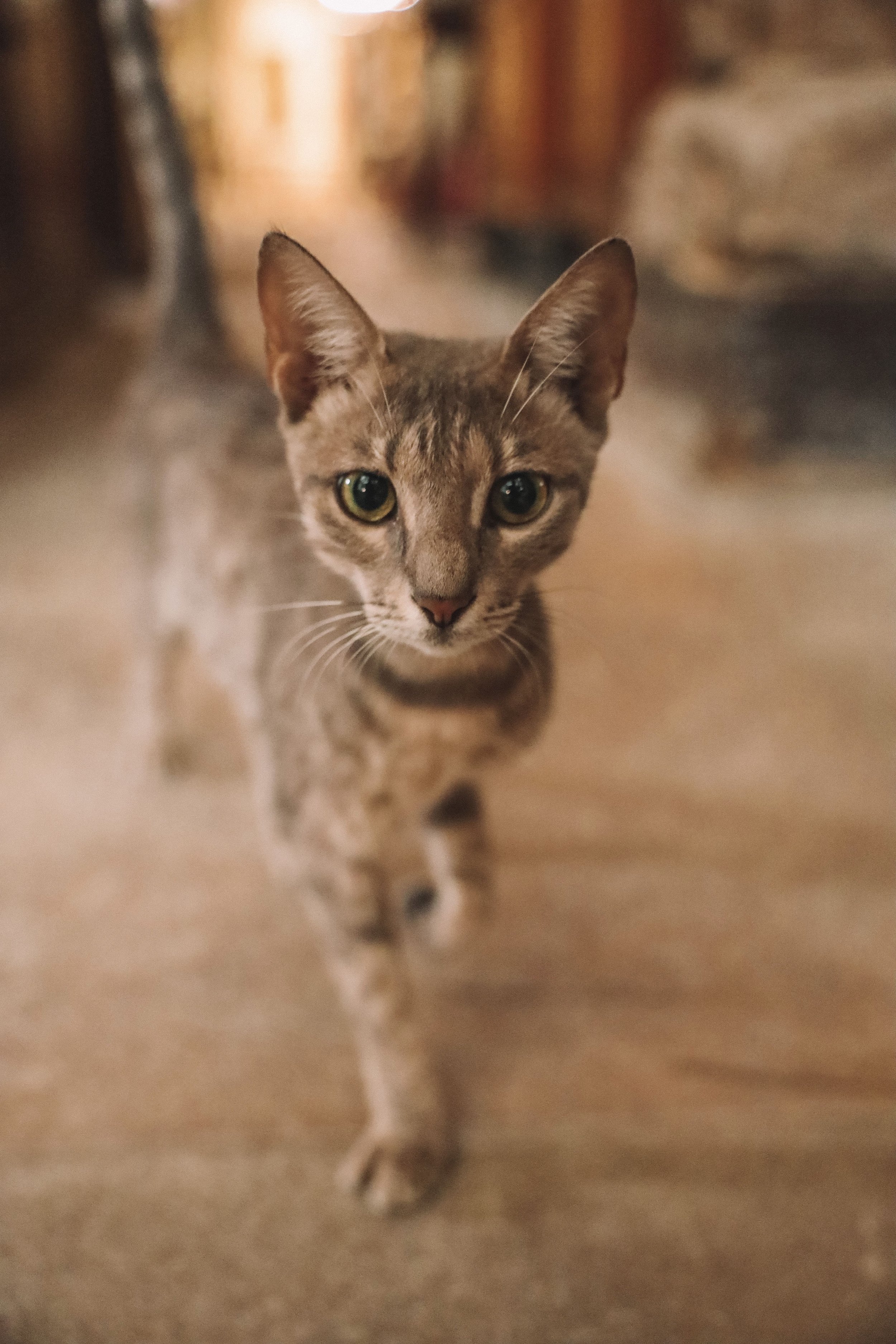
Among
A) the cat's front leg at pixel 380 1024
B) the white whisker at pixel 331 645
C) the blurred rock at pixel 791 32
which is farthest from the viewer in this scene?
the blurred rock at pixel 791 32

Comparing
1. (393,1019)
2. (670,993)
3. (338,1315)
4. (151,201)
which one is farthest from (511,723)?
(151,201)

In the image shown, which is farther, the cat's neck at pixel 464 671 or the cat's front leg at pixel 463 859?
the cat's front leg at pixel 463 859

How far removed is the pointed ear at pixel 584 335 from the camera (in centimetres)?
66

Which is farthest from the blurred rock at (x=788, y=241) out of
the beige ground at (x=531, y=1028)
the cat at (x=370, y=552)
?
the cat at (x=370, y=552)

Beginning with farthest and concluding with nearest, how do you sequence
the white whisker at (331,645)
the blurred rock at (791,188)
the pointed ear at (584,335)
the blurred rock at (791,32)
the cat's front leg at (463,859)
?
the blurred rock at (791,32) < the blurred rock at (791,188) < the cat's front leg at (463,859) < the white whisker at (331,645) < the pointed ear at (584,335)

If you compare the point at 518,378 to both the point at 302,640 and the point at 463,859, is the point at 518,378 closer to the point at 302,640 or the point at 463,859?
the point at 302,640

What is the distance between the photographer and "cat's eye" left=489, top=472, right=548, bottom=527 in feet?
2.39

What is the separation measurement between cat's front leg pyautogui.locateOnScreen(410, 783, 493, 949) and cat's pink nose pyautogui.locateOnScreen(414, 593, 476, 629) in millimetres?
411

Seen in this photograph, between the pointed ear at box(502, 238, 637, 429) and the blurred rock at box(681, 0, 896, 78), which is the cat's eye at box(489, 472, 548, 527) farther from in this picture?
the blurred rock at box(681, 0, 896, 78)

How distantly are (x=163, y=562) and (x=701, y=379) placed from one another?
1574 millimetres

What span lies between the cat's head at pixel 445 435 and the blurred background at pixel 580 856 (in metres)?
0.06

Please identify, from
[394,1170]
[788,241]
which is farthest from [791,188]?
[394,1170]

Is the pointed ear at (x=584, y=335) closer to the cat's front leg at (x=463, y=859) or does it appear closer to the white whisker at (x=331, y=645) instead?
the white whisker at (x=331, y=645)

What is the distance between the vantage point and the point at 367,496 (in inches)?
29.5
